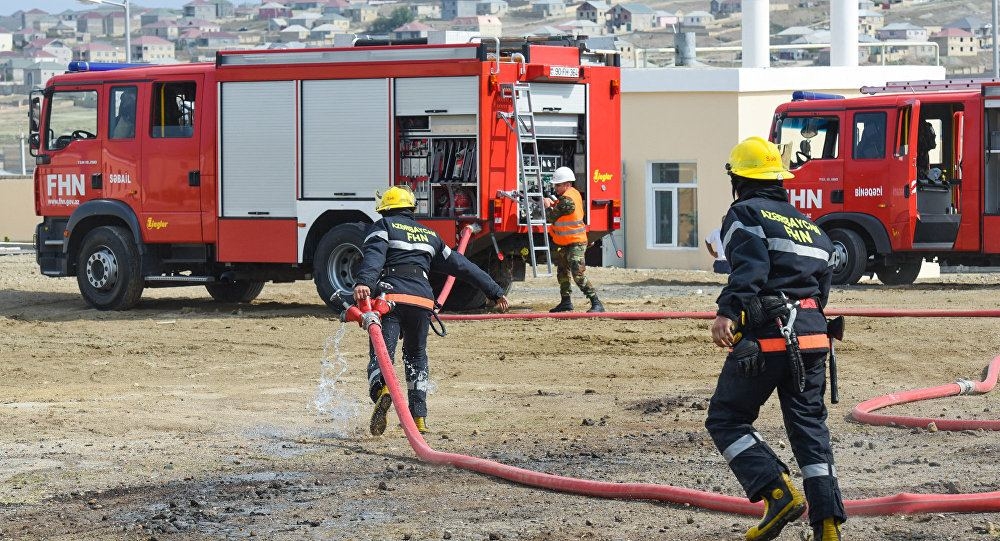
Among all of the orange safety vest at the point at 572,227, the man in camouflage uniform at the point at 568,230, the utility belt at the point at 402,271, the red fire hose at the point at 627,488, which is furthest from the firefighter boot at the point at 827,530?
the orange safety vest at the point at 572,227

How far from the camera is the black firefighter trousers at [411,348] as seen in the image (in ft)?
34.2

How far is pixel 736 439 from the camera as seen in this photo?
7.07 metres

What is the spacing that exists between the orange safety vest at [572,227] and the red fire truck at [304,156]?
215 mm

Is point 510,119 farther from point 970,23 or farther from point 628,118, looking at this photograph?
point 970,23

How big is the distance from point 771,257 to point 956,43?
147 meters

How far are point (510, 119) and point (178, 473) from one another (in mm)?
8581

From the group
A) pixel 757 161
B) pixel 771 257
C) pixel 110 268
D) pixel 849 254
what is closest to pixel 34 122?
pixel 110 268

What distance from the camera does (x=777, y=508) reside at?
22.6ft

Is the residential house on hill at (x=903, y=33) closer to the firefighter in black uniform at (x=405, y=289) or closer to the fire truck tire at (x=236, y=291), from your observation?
the fire truck tire at (x=236, y=291)

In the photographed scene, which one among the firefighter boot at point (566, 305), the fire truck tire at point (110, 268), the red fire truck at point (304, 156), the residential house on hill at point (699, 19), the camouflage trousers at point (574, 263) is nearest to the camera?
the red fire truck at point (304, 156)

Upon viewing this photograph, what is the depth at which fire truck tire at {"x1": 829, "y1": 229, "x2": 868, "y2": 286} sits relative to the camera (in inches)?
827

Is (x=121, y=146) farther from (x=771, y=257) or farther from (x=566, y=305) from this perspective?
(x=771, y=257)

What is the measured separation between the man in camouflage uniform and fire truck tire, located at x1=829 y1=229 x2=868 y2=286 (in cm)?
490

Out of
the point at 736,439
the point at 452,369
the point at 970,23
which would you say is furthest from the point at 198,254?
the point at 970,23
